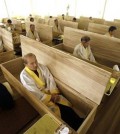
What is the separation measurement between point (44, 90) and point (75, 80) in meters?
0.39

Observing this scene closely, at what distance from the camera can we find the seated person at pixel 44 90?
4.23 feet

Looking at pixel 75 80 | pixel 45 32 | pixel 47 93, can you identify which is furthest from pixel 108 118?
pixel 45 32

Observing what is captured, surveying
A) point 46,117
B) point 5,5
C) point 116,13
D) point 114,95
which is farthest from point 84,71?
point 5,5

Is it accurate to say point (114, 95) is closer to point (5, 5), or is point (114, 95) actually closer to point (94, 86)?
point (94, 86)

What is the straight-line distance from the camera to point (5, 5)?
553 cm

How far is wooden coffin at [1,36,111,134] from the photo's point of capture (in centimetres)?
115

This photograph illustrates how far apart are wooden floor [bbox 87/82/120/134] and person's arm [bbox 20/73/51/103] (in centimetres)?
67

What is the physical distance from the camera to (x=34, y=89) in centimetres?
133

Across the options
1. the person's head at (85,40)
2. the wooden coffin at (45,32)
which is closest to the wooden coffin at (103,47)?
the person's head at (85,40)

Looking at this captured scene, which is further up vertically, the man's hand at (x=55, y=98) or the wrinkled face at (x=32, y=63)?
the wrinkled face at (x=32, y=63)

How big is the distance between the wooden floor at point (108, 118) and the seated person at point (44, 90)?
0.40m

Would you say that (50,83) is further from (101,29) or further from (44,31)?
(101,29)

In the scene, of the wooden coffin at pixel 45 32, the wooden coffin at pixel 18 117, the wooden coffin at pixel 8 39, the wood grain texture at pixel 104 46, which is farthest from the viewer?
the wooden coffin at pixel 45 32

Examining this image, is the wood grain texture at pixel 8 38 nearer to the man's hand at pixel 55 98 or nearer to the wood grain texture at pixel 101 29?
the man's hand at pixel 55 98
